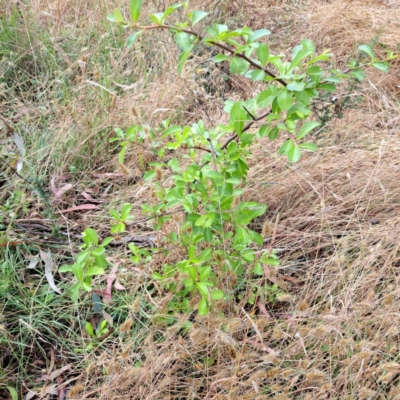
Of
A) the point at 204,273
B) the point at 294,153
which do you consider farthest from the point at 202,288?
the point at 294,153

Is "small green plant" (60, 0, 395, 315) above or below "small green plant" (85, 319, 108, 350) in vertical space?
above

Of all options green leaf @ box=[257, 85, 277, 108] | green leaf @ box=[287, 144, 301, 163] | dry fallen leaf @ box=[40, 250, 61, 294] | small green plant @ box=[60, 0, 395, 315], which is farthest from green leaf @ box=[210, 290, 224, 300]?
dry fallen leaf @ box=[40, 250, 61, 294]

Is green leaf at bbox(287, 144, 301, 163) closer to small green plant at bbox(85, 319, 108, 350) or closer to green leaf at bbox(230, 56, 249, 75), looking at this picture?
green leaf at bbox(230, 56, 249, 75)

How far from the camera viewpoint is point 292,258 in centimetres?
182

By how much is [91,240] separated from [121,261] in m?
0.38

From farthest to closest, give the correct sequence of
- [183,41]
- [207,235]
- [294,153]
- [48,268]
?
[48,268] → [207,235] → [294,153] → [183,41]

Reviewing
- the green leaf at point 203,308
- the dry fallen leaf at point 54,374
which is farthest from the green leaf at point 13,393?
the green leaf at point 203,308

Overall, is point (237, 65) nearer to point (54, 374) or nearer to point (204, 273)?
point (204, 273)

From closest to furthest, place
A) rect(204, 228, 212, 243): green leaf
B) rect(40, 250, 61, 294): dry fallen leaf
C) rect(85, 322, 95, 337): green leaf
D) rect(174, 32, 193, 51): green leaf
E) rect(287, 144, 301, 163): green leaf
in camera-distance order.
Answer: rect(174, 32, 193, 51): green leaf, rect(287, 144, 301, 163): green leaf, rect(204, 228, 212, 243): green leaf, rect(85, 322, 95, 337): green leaf, rect(40, 250, 61, 294): dry fallen leaf

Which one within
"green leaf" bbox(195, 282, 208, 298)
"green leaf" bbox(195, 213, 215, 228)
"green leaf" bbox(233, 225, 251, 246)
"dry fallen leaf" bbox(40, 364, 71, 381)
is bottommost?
"dry fallen leaf" bbox(40, 364, 71, 381)

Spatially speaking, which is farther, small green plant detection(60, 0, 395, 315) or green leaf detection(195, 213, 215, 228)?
green leaf detection(195, 213, 215, 228)

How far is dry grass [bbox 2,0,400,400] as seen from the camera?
133 cm

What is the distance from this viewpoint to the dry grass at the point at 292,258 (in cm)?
133

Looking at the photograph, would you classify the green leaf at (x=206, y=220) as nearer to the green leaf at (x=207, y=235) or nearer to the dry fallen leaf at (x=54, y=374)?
the green leaf at (x=207, y=235)
